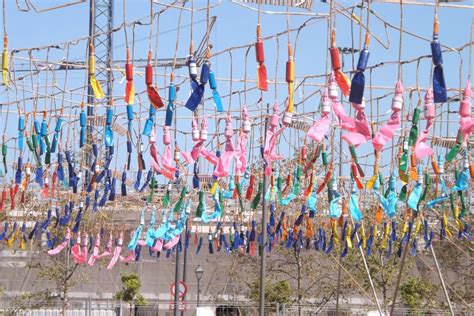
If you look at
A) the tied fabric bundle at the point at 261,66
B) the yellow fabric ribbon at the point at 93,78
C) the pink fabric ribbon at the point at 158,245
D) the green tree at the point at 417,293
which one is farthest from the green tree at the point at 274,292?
the tied fabric bundle at the point at 261,66

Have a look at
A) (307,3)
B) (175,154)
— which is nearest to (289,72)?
(307,3)

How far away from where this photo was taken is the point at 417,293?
36.5 m

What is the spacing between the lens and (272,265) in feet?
127

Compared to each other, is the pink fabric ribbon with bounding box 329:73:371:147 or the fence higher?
the pink fabric ribbon with bounding box 329:73:371:147

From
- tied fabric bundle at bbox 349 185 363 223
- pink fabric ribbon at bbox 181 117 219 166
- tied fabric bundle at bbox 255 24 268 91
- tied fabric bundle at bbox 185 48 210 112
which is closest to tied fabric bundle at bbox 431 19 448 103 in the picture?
tied fabric bundle at bbox 255 24 268 91

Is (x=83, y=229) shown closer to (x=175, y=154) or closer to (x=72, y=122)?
(x=72, y=122)

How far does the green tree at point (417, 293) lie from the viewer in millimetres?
35469

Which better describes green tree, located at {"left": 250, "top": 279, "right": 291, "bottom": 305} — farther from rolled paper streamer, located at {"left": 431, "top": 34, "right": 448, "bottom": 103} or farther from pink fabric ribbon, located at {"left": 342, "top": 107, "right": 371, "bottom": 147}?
rolled paper streamer, located at {"left": 431, "top": 34, "right": 448, "bottom": 103}

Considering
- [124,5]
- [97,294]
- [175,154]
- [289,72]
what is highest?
[124,5]

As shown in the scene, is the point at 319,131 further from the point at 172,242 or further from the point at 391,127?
the point at 172,242

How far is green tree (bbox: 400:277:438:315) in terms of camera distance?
1396 inches

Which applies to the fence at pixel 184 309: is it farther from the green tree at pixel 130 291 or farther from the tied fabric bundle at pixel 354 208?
the tied fabric bundle at pixel 354 208

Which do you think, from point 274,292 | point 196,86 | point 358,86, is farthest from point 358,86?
point 274,292

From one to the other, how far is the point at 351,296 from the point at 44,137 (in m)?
26.5
